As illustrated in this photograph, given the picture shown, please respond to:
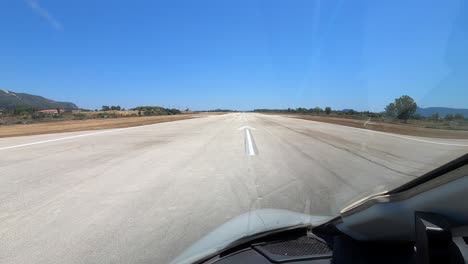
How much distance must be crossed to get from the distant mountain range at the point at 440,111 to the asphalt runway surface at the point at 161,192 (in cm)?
15

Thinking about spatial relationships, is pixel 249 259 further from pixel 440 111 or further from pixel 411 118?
pixel 440 111

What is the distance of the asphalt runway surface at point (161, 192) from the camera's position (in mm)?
3480

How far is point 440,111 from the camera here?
71.9 inches

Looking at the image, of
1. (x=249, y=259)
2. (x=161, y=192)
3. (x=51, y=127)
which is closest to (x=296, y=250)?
(x=249, y=259)

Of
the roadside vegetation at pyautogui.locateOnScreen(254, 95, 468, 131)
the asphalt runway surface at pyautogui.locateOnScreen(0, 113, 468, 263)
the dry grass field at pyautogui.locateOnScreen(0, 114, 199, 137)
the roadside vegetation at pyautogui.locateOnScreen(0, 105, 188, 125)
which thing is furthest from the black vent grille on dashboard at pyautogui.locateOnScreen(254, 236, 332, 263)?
the roadside vegetation at pyautogui.locateOnScreen(0, 105, 188, 125)

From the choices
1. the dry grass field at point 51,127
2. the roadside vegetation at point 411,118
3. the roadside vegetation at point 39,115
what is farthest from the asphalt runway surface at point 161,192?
the roadside vegetation at point 39,115

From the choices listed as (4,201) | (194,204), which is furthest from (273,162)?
(4,201)

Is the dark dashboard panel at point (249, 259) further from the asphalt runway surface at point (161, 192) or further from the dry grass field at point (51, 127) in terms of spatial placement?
the dry grass field at point (51, 127)

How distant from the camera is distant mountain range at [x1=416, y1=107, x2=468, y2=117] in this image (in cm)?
163

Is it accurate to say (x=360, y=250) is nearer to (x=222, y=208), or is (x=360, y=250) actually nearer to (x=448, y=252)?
(x=448, y=252)

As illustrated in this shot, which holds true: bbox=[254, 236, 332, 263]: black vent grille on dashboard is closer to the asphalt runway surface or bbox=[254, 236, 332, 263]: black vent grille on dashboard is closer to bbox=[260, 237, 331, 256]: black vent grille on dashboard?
bbox=[260, 237, 331, 256]: black vent grille on dashboard

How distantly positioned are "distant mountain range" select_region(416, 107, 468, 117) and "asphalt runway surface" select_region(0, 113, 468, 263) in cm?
15

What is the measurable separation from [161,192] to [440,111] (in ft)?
16.7

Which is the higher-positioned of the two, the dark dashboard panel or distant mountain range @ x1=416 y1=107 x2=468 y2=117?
distant mountain range @ x1=416 y1=107 x2=468 y2=117
